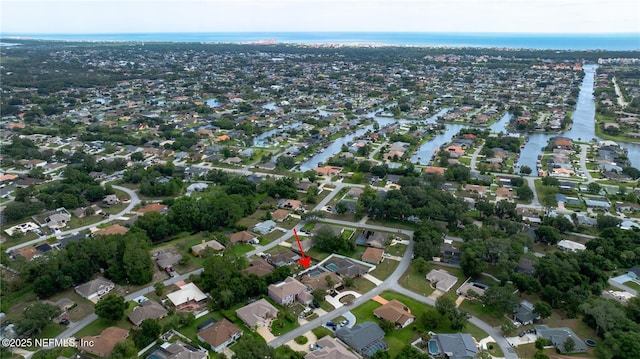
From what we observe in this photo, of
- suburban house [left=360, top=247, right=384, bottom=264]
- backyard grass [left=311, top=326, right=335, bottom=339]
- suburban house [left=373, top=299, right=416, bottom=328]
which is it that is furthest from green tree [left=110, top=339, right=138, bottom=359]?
suburban house [left=360, top=247, right=384, bottom=264]

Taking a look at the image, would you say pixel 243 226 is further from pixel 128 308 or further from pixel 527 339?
pixel 527 339

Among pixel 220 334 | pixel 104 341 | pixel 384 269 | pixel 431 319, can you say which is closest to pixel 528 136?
pixel 384 269

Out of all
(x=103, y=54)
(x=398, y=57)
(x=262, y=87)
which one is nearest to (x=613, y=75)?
(x=398, y=57)

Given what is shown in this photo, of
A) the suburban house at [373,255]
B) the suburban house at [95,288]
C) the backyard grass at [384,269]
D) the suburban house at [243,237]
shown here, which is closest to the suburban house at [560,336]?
the backyard grass at [384,269]

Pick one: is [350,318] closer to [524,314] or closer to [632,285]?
[524,314]

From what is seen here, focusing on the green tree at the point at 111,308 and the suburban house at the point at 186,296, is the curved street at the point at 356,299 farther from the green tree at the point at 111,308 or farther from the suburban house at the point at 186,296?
the suburban house at the point at 186,296

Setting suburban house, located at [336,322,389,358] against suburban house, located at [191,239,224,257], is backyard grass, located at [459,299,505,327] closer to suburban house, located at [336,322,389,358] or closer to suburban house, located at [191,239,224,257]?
suburban house, located at [336,322,389,358]
